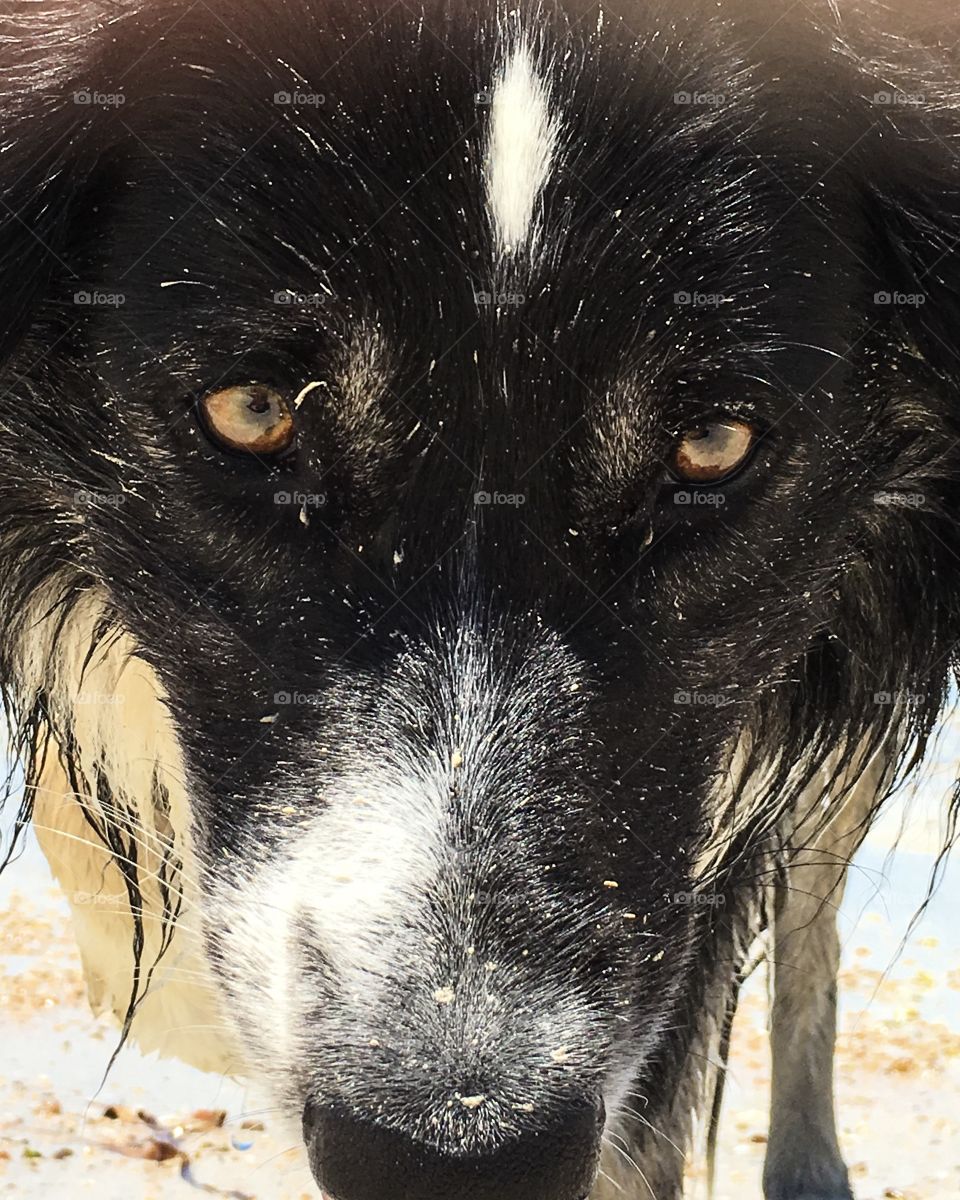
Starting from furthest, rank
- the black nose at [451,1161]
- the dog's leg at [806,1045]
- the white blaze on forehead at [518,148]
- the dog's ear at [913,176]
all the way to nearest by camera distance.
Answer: the dog's leg at [806,1045], the dog's ear at [913,176], the white blaze on forehead at [518,148], the black nose at [451,1161]

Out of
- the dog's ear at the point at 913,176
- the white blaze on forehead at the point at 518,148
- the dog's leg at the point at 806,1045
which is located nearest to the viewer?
the white blaze on forehead at the point at 518,148

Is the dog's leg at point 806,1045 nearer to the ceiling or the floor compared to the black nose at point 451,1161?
nearer to the ceiling

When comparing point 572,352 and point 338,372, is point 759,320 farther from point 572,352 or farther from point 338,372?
point 338,372

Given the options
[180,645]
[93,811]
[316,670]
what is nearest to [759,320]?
[316,670]

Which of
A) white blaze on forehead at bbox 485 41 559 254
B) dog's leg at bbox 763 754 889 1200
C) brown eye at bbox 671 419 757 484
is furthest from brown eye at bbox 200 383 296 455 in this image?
dog's leg at bbox 763 754 889 1200

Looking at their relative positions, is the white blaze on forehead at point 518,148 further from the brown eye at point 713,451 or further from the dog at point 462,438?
the brown eye at point 713,451

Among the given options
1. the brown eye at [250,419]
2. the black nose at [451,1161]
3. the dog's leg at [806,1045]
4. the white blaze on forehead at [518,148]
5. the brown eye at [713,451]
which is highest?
the white blaze on forehead at [518,148]

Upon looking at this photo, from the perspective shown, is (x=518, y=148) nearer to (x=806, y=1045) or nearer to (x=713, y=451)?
(x=713, y=451)

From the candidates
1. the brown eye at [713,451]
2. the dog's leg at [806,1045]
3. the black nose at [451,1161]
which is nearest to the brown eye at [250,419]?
the brown eye at [713,451]
